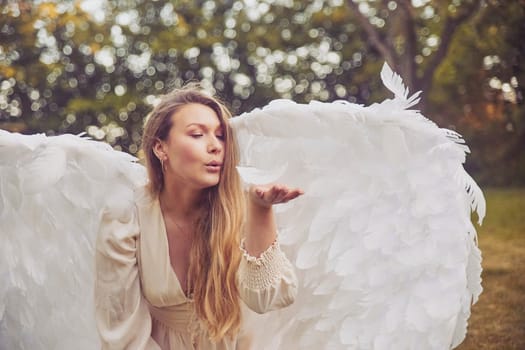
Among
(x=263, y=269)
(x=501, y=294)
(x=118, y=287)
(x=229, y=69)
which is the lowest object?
(x=229, y=69)

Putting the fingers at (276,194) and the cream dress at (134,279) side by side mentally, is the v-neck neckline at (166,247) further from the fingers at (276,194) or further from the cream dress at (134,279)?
the fingers at (276,194)

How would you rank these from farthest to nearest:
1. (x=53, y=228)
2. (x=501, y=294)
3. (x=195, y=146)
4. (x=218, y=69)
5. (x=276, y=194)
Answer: (x=218, y=69)
(x=501, y=294)
(x=53, y=228)
(x=195, y=146)
(x=276, y=194)

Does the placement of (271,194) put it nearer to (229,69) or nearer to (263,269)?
(263,269)

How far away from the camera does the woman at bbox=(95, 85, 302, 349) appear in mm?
2186

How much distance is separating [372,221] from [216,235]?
489 mm

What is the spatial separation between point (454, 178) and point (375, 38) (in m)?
5.51

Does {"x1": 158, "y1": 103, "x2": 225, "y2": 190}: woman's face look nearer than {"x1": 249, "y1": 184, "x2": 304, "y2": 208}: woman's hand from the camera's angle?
No

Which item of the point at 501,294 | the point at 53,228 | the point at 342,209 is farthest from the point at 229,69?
the point at 342,209

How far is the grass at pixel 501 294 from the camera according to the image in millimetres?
4020

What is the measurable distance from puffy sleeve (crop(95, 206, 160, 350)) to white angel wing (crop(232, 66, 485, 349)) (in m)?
0.47

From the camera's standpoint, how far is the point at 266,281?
78.6 inches

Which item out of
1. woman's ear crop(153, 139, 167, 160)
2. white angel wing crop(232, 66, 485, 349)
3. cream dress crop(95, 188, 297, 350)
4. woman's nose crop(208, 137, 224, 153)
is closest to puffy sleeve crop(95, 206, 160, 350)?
cream dress crop(95, 188, 297, 350)

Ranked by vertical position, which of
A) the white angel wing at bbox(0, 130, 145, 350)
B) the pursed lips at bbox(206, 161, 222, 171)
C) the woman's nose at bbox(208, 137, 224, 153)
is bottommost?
the white angel wing at bbox(0, 130, 145, 350)

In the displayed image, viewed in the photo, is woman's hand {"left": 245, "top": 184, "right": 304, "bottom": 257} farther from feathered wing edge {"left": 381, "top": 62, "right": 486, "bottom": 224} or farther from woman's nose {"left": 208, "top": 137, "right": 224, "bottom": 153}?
feathered wing edge {"left": 381, "top": 62, "right": 486, "bottom": 224}
